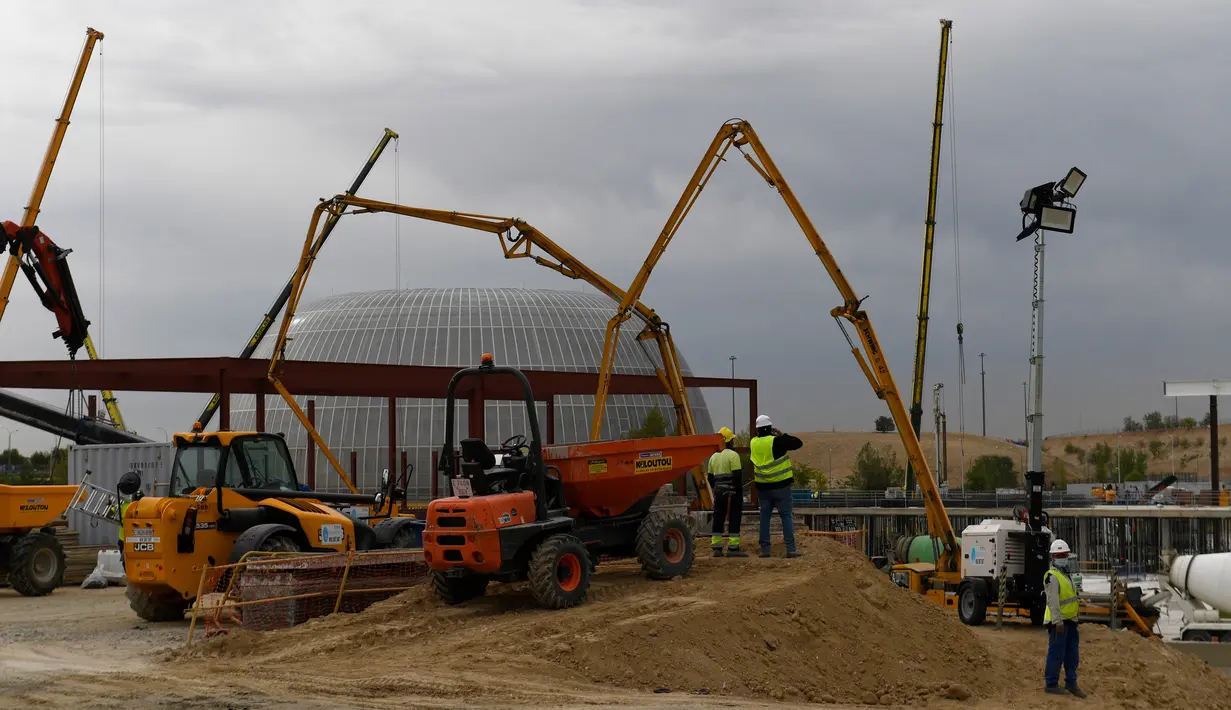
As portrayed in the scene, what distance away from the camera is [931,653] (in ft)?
48.0

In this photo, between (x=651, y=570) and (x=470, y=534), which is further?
(x=651, y=570)

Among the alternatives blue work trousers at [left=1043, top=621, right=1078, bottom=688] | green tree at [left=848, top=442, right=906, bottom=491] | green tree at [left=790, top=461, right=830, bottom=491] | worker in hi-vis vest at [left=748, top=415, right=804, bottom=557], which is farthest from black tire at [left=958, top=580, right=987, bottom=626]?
green tree at [left=848, top=442, right=906, bottom=491]

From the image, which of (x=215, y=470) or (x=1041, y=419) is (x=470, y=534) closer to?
(x=215, y=470)

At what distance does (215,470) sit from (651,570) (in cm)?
635

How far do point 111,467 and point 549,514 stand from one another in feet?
77.6

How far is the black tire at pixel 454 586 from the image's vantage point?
1498 centimetres

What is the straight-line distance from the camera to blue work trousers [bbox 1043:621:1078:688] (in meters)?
14.5

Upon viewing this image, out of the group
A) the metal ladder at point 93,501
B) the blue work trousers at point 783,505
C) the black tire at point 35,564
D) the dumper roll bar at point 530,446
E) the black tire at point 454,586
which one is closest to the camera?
the dumper roll bar at point 530,446

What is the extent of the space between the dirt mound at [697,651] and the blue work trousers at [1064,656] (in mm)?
358

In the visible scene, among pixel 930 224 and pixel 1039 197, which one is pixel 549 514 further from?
pixel 930 224

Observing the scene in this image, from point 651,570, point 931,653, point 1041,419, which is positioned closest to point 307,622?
point 651,570

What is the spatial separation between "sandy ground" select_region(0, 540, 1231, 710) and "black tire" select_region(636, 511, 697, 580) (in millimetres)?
246

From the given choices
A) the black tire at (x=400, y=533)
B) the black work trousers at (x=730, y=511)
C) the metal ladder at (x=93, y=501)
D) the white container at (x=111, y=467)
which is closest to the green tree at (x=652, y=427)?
the white container at (x=111, y=467)

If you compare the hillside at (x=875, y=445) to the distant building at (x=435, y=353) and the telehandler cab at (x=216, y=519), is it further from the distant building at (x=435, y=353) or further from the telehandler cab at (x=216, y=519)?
the telehandler cab at (x=216, y=519)
